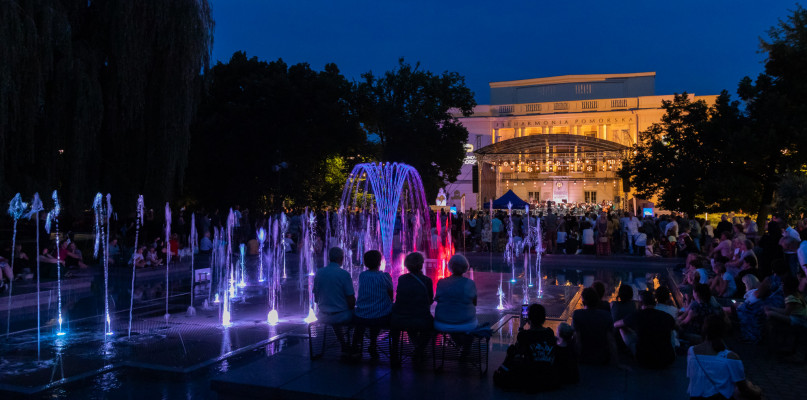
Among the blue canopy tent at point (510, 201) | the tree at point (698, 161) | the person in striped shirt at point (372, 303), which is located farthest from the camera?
the blue canopy tent at point (510, 201)

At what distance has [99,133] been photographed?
45.4 ft

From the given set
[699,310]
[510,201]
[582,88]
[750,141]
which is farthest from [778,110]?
[582,88]

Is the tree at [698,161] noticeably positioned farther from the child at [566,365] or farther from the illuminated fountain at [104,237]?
the illuminated fountain at [104,237]

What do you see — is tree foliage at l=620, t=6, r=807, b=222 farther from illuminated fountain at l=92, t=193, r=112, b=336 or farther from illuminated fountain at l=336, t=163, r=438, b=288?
illuminated fountain at l=92, t=193, r=112, b=336

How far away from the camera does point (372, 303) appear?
599cm

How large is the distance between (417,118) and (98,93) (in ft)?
70.1

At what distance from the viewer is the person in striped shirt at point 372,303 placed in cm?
594

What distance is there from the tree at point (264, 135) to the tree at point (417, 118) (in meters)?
4.46

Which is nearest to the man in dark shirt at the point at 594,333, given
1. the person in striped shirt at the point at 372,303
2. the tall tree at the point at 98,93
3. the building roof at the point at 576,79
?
the person in striped shirt at the point at 372,303

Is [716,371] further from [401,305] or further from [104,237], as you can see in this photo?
[104,237]

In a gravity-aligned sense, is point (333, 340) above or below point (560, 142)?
below

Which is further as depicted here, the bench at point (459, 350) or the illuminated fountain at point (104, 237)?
the illuminated fountain at point (104, 237)

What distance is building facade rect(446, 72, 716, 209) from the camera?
43562mm

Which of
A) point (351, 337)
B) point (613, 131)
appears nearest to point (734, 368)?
point (351, 337)
